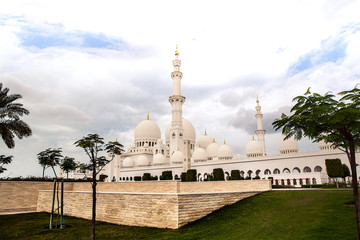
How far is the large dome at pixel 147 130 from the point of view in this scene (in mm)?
73750

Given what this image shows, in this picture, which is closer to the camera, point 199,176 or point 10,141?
point 10,141

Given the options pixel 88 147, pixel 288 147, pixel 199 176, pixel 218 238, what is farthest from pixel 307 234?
pixel 199 176

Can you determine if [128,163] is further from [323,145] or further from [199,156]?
[323,145]

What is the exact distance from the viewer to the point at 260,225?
12.5 meters

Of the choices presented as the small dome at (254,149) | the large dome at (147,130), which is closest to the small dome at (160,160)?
the large dome at (147,130)

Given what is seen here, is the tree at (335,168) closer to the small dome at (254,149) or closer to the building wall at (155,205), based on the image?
the building wall at (155,205)

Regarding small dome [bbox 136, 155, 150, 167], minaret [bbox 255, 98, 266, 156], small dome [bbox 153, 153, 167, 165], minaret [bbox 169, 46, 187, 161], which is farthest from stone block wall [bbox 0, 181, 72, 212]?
minaret [bbox 255, 98, 266, 156]

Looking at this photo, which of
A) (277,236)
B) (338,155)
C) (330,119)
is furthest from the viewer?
(338,155)

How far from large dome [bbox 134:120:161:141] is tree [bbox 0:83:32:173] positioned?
52752 mm

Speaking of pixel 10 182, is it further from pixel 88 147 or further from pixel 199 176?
pixel 199 176

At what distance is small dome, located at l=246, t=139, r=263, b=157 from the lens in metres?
48.2

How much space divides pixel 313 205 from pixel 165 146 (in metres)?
55.0

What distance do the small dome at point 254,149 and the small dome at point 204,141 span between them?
20011 millimetres

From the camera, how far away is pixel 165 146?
6806 centimetres
